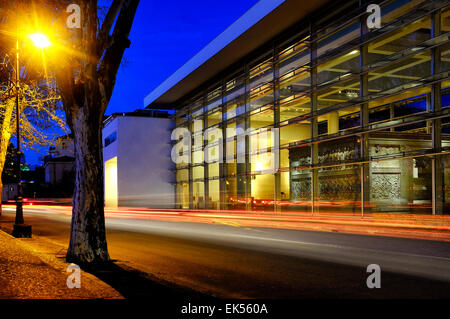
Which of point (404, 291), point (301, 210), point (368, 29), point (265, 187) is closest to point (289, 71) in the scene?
point (368, 29)

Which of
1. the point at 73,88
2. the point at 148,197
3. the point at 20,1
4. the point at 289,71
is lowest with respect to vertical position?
the point at 148,197

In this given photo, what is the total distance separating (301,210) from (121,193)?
75.5ft

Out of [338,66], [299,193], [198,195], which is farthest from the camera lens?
[198,195]

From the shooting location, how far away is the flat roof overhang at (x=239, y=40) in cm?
2338

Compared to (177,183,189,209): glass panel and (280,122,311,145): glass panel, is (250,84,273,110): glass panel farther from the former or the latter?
(177,183,189,209): glass panel

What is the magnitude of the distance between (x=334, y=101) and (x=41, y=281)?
87.6ft

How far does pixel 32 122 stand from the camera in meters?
20.7

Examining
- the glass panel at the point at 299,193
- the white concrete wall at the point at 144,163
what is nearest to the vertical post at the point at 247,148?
the glass panel at the point at 299,193

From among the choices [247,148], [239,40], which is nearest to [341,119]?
[247,148]

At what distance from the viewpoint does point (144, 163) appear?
144ft

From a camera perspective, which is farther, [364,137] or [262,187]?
[262,187]

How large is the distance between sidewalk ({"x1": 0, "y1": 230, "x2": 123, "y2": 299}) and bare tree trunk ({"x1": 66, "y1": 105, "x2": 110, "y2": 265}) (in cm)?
51

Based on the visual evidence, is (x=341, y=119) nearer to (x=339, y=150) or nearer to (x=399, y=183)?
(x=399, y=183)

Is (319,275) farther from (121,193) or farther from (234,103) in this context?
(121,193)
